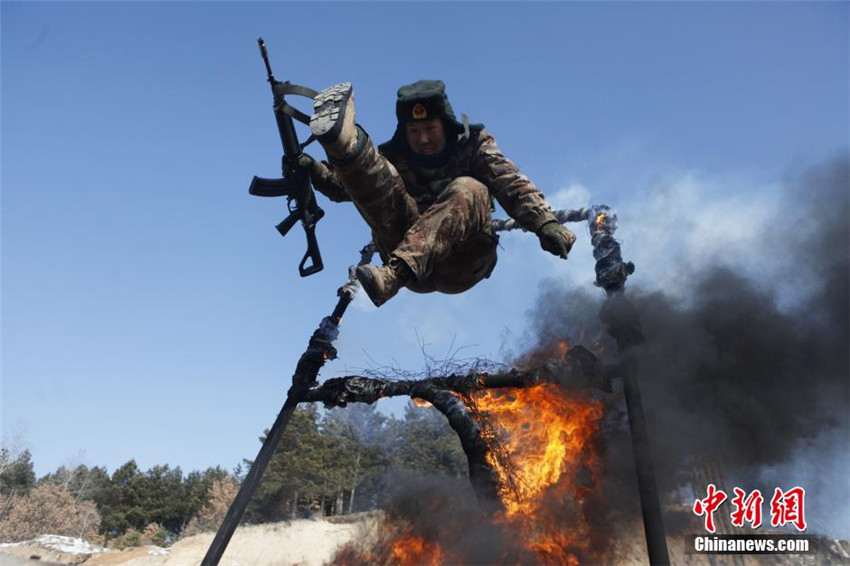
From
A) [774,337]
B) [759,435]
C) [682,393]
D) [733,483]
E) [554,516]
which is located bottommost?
[554,516]

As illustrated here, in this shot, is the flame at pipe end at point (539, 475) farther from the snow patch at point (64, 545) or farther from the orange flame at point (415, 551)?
the snow patch at point (64, 545)

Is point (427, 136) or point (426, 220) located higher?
point (427, 136)

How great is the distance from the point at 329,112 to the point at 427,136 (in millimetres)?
1369

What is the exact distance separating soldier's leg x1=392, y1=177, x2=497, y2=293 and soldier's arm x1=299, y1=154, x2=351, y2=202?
125 centimetres

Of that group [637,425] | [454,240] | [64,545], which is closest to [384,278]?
[454,240]

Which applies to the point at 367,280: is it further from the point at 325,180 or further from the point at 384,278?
the point at 325,180

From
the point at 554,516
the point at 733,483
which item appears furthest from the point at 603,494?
the point at 733,483

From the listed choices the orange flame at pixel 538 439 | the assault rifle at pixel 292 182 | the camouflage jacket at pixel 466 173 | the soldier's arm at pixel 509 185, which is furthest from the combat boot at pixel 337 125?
the orange flame at pixel 538 439

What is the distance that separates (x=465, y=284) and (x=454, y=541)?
543 centimetres

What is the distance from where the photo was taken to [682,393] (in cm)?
665

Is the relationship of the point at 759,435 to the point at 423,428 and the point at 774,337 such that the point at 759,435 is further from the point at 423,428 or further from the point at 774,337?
the point at 423,428

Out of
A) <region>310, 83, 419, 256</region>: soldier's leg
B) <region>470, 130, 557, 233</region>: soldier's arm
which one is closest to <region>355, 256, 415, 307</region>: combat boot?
<region>310, 83, 419, 256</region>: soldier's leg

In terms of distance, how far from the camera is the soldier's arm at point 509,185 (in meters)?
4.93

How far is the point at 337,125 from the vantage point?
13.0ft
